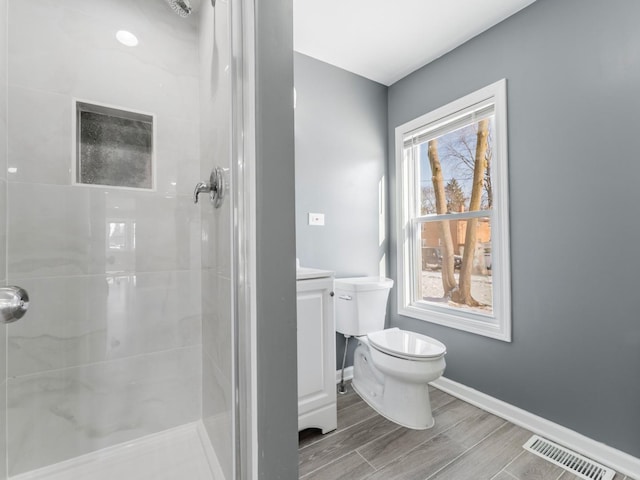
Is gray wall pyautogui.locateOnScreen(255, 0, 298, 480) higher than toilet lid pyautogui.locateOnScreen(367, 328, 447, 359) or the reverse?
higher

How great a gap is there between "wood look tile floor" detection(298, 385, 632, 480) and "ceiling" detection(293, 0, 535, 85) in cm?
245

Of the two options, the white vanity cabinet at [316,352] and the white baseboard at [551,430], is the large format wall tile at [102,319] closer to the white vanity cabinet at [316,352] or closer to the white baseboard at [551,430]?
the white vanity cabinet at [316,352]

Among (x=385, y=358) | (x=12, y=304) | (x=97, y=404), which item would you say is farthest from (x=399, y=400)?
(x=12, y=304)

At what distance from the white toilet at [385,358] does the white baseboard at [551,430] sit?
41 centimetres

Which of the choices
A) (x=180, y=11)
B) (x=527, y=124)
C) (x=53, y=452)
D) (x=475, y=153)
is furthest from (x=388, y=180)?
(x=53, y=452)

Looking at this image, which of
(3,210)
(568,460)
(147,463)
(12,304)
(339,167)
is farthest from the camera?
(339,167)

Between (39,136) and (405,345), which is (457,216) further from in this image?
(39,136)

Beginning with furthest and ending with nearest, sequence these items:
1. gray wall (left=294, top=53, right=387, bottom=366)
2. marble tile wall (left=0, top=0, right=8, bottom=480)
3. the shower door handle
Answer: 1. gray wall (left=294, top=53, right=387, bottom=366)
2. marble tile wall (left=0, top=0, right=8, bottom=480)
3. the shower door handle

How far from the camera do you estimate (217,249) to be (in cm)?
109

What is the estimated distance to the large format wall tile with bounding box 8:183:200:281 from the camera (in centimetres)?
108

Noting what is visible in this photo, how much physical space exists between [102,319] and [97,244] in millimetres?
315

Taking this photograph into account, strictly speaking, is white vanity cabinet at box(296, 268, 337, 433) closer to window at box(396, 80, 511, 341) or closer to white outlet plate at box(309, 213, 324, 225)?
white outlet plate at box(309, 213, 324, 225)

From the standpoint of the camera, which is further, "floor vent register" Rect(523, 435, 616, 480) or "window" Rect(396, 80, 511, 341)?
"window" Rect(396, 80, 511, 341)

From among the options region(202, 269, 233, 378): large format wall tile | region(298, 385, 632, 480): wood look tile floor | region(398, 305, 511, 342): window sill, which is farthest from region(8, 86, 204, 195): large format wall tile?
→ region(398, 305, 511, 342): window sill
